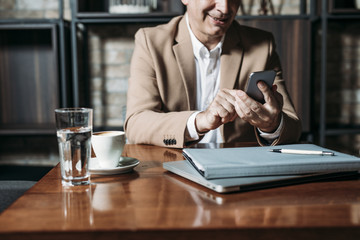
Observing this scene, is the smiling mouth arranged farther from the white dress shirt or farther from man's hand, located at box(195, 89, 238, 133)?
man's hand, located at box(195, 89, 238, 133)

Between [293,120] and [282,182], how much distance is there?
0.62 m

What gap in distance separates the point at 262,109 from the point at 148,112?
457mm

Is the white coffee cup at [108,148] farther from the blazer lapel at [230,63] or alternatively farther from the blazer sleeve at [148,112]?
the blazer lapel at [230,63]

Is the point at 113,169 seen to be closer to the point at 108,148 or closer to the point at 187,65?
the point at 108,148

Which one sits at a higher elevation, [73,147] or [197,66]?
[197,66]

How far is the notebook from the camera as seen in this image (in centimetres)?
69

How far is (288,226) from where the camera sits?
0.50m

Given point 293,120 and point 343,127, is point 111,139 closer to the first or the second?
point 293,120

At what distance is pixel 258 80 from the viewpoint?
1044mm

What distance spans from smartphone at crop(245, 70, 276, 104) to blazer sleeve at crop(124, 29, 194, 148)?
9.3 inches

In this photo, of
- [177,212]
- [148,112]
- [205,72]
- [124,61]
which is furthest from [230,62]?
[124,61]

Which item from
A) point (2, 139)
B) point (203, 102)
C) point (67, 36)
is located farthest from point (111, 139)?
point (2, 139)

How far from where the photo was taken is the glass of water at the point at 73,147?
2.43ft

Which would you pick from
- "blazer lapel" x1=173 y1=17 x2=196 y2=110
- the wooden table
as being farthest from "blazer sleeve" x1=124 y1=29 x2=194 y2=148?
the wooden table
